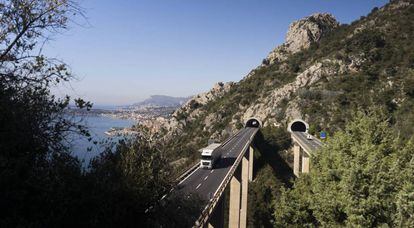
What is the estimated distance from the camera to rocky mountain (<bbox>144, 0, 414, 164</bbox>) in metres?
66.0

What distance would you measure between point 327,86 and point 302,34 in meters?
48.0

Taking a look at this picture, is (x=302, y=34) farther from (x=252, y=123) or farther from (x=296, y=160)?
(x=296, y=160)

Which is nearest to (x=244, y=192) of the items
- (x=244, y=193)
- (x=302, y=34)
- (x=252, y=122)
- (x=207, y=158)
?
Answer: (x=244, y=193)

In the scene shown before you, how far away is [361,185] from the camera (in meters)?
15.7

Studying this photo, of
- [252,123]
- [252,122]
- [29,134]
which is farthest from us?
[252,123]

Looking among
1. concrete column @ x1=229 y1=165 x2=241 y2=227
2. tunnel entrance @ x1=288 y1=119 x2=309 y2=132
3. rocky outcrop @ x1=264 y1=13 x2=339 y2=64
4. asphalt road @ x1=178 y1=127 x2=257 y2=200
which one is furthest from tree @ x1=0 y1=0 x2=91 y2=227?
rocky outcrop @ x1=264 y1=13 x2=339 y2=64

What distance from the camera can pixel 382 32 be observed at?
88.4 m

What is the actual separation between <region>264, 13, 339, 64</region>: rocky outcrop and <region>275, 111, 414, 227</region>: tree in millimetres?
102271

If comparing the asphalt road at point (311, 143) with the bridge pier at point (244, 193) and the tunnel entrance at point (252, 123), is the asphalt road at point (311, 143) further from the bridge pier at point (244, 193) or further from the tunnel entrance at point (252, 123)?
the tunnel entrance at point (252, 123)

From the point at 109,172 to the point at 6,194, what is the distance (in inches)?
138

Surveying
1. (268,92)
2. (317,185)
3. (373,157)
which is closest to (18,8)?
(373,157)

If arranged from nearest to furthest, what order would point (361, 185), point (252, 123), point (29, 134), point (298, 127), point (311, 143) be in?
point (29, 134) → point (361, 185) → point (311, 143) → point (298, 127) → point (252, 123)

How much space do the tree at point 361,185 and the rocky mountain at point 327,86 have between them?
30827 millimetres

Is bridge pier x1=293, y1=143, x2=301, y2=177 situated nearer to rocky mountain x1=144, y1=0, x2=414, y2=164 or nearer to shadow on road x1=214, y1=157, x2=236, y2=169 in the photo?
rocky mountain x1=144, y1=0, x2=414, y2=164
